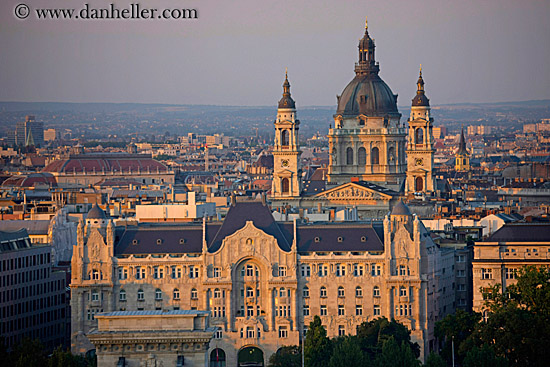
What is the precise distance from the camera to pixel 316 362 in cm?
→ 13312

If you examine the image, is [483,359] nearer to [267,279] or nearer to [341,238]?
[341,238]

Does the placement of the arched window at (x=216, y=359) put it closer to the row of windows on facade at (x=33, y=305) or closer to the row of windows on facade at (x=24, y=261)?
the row of windows on facade at (x=33, y=305)

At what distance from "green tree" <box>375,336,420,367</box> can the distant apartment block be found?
1253 inches

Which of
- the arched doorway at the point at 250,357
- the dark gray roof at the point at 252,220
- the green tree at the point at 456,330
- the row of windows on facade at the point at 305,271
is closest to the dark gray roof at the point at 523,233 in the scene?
the row of windows on facade at the point at 305,271

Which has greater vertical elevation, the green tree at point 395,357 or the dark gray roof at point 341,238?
the dark gray roof at point 341,238

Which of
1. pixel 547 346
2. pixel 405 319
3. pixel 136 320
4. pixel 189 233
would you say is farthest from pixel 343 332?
pixel 136 320

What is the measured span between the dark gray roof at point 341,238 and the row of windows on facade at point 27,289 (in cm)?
2199

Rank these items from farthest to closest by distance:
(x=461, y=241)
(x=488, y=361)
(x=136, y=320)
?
(x=461, y=241), (x=488, y=361), (x=136, y=320)

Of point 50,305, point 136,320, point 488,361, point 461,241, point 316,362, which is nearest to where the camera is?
point 136,320

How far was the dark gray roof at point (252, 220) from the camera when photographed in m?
152

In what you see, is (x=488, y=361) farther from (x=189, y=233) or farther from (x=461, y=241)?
(x=461, y=241)

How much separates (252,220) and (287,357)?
17.3 m

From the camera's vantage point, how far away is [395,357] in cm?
12875

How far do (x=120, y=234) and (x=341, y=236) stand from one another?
17.3 metres
